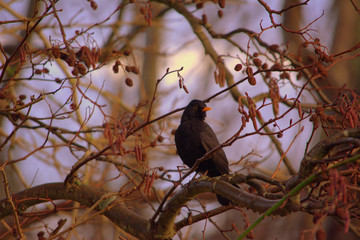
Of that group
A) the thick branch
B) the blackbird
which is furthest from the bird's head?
the thick branch

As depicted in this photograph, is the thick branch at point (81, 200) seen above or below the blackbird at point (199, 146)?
below

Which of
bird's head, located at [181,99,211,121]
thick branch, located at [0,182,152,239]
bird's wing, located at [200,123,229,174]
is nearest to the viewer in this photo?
thick branch, located at [0,182,152,239]

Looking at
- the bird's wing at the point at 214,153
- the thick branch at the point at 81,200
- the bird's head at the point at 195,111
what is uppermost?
the bird's head at the point at 195,111

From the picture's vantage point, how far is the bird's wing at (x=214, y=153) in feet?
13.7

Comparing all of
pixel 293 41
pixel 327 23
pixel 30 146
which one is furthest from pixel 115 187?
pixel 327 23

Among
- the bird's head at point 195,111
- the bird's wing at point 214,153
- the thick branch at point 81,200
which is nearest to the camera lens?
the thick branch at point 81,200

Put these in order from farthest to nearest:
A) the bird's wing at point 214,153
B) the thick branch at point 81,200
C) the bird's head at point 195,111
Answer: the bird's head at point 195,111
the bird's wing at point 214,153
the thick branch at point 81,200

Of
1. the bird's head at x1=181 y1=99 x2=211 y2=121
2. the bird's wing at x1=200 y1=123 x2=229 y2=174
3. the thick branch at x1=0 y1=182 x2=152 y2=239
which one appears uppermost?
the bird's head at x1=181 y1=99 x2=211 y2=121

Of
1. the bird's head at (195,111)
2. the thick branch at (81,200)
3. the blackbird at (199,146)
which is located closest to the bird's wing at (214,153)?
the blackbird at (199,146)

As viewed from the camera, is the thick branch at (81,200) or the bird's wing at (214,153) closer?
the thick branch at (81,200)

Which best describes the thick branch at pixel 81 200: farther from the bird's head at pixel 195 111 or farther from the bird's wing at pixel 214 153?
the bird's head at pixel 195 111

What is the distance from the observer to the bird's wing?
4.19 meters

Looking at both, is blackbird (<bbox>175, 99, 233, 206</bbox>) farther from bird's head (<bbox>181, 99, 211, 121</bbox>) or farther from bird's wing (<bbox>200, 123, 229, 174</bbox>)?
bird's head (<bbox>181, 99, 211, 121</bbox>)

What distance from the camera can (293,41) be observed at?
21.1 ft
